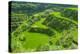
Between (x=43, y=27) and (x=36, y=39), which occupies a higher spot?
(x=43, y=27)

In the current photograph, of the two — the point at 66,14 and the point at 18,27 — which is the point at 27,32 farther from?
the point at 66,14

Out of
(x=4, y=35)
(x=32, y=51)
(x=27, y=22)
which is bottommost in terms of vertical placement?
(x=32, y=51)

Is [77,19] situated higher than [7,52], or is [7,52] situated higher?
[77,19]

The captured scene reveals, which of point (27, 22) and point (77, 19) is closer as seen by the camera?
point (27, 22)

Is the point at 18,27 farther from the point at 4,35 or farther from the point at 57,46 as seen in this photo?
the point at 57,46

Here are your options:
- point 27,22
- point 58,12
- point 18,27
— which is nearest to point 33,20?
point 27,22

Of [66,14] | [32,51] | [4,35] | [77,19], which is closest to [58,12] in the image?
[66,14]
